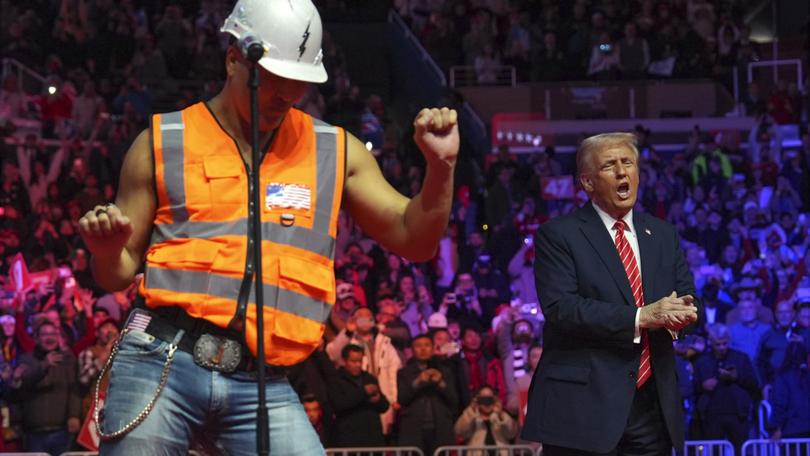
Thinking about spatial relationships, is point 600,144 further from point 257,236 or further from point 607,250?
point 257,236

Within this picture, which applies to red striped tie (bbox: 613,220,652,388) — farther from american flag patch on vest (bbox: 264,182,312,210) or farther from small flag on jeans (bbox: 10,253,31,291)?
small flag on jeans (bbox: 10,253,31,291)

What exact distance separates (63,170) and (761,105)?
11077 mm

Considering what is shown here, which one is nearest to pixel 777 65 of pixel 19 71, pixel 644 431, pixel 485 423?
pixel 19 71

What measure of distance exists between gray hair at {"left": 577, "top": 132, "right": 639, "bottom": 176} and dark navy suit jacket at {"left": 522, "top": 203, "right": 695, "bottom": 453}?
0.67ft

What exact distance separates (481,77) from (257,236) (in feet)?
70.4

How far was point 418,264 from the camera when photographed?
642 inches


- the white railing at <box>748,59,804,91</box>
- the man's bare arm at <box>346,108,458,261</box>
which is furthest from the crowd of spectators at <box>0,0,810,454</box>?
the man's bare arm at <box>346,108,458,261</box>

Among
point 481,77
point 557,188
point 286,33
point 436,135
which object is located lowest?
point 436,135

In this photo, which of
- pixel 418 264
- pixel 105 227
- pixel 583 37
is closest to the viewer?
pixel 105 227

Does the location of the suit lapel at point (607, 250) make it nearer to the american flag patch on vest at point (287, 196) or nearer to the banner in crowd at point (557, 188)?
the american flag patch on vest at point (287, 196)

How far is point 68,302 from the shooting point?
537 inches

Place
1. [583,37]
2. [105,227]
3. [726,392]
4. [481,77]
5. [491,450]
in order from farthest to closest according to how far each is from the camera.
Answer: [583,37] < [481,77] < [726,392] < [491,450] < [105,227]

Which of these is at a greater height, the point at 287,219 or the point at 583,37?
the point at 583,37

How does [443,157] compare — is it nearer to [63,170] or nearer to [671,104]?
[63,170]
